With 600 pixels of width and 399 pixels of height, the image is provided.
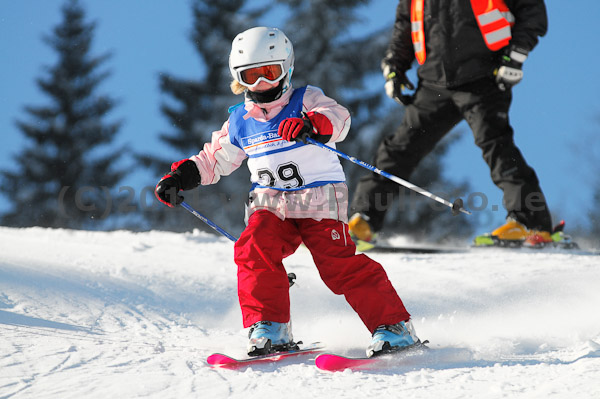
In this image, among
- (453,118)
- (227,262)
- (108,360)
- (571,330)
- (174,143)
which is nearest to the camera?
(108,360)

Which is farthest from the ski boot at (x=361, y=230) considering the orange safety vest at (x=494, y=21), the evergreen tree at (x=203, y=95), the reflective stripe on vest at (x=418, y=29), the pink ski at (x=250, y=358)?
the evergreen tree at (x=203, y=95)

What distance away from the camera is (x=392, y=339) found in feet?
7.87

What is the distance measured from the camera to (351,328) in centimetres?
295

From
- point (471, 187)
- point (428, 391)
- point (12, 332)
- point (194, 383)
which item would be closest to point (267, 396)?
point (194, 383)

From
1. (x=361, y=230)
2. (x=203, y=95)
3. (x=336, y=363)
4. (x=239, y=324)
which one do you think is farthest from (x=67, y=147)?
(x=336, y=363)

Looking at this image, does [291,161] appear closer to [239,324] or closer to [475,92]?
[239,324]

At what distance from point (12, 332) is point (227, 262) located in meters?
1.97

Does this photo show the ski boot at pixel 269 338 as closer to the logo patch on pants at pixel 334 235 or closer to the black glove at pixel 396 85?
the logo patch on pants at pixel 334 235

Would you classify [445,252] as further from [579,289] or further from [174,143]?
[174,143]

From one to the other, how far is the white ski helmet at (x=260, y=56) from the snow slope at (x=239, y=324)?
3.84 feet

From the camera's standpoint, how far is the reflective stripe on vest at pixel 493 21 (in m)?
4.62

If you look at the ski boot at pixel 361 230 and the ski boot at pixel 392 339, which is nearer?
the ski boot at pixel 392 339

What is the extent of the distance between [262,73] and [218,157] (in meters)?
0.49

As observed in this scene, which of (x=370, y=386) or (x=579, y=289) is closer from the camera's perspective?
(x=370, y=386)
